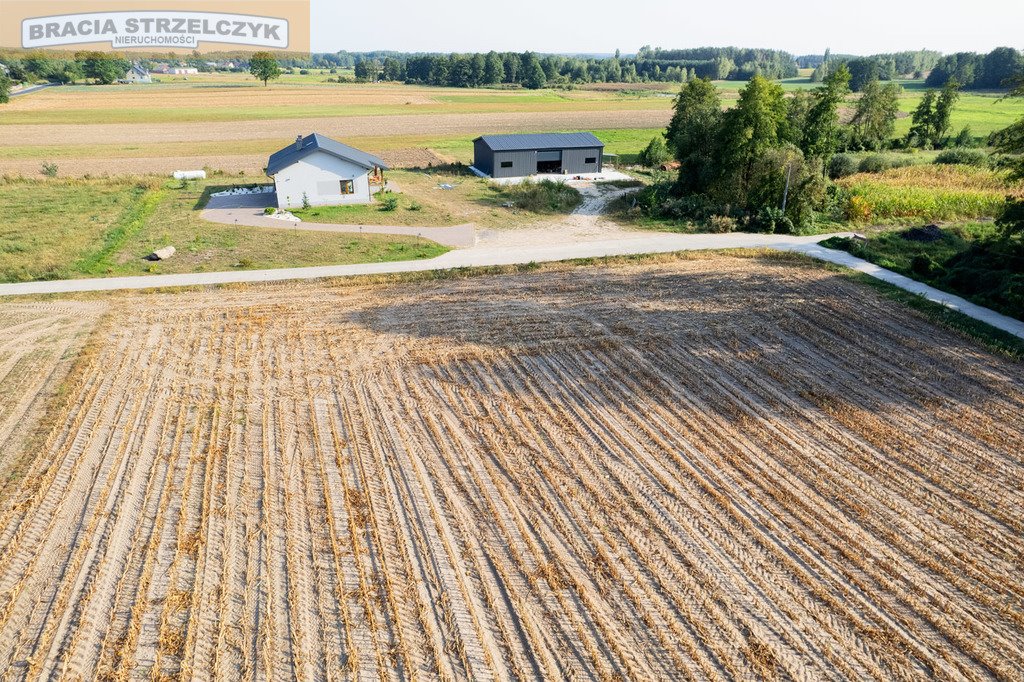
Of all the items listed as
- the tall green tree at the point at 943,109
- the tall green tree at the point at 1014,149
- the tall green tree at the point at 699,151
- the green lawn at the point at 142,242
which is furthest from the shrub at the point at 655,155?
the tall green tree at the point at 1014,149

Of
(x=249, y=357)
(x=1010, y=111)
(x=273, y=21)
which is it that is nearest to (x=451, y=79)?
(x=273, y=21)

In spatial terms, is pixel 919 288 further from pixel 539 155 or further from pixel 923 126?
pixel 923 126

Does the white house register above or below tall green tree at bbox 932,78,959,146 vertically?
below

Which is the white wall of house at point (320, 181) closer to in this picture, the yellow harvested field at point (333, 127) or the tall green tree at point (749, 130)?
the tall green tree at point (749, 130)

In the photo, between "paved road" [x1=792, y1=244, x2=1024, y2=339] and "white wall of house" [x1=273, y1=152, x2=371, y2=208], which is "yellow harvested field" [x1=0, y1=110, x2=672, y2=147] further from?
"paved road" [x1=792, y1=244, x2=1024, y2=339]

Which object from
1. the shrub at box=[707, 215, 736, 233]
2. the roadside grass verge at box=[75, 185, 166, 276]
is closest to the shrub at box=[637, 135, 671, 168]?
the shrub at box=[707, 215, 736, 233]

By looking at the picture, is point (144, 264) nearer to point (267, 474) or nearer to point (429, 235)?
point (429, 235)
